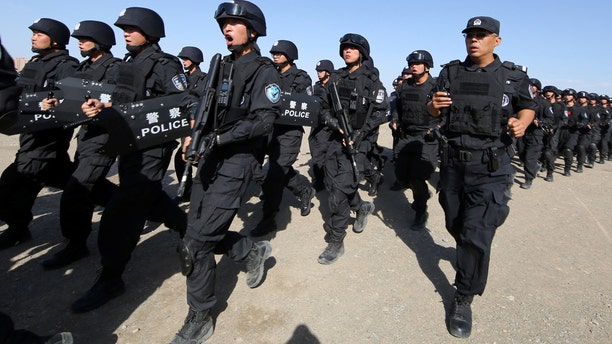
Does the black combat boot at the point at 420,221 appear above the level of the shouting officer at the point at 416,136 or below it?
below

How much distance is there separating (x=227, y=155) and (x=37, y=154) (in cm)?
221

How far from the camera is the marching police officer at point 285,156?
4.50 metres

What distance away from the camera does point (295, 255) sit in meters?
3.86

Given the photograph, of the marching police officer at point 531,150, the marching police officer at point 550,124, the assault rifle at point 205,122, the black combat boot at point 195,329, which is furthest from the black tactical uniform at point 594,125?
the black combat boot at point 195,329

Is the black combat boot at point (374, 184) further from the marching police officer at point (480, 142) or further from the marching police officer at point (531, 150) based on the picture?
the marching police officer at point (531, 150)

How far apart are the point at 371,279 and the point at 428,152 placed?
2119 mm

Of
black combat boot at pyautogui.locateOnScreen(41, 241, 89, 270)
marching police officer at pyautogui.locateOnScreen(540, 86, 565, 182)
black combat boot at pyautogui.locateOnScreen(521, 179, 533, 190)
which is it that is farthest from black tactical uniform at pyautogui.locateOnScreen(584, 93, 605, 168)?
black combat boot at pyautogui.locateOnScreen(41, 241, 89, 270)

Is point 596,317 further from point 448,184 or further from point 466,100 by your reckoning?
point 466,100

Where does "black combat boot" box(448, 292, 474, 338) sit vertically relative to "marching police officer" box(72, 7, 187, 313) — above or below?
below

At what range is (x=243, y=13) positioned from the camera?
2.55 m

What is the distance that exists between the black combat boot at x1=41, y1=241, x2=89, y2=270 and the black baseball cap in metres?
3.79

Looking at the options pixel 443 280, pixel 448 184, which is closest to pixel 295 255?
pixel 443 280

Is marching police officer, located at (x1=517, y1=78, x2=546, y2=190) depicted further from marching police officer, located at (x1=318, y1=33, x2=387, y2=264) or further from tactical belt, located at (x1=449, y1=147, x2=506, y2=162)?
tactical belt, located at (x1=449, y1=147, x2=506, y2=162)

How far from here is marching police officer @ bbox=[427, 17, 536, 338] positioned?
2715 mm
